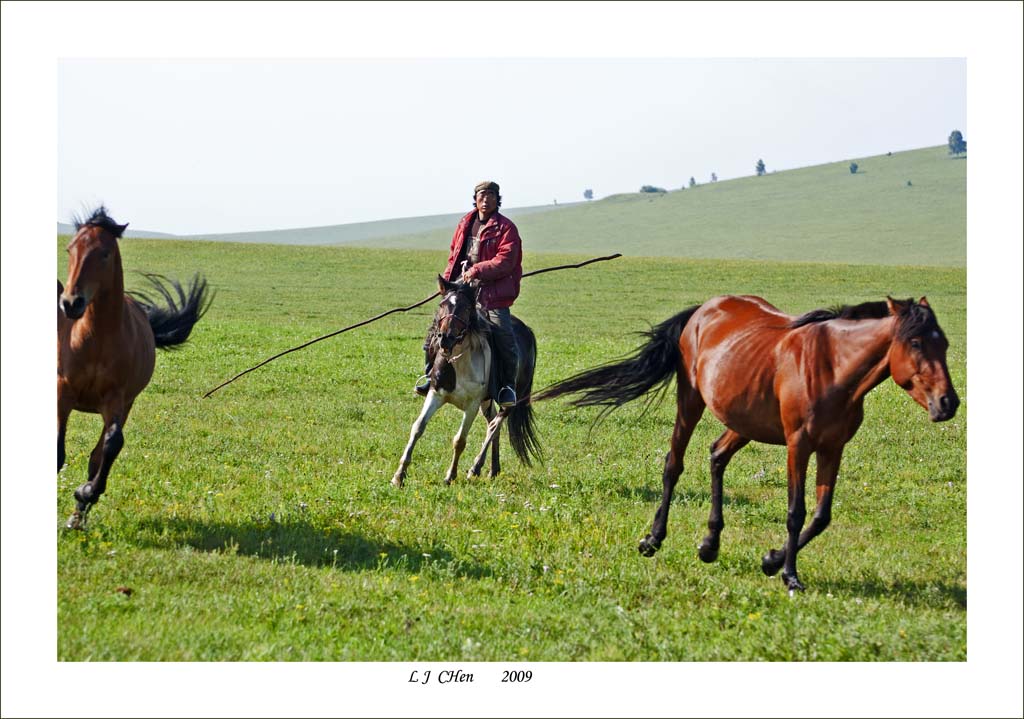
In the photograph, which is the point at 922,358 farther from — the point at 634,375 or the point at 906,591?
the point at 634,375

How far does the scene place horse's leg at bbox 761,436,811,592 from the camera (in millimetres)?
7215

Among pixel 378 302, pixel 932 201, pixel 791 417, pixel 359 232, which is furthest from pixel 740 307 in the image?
pixel 359 232

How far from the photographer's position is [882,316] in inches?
287

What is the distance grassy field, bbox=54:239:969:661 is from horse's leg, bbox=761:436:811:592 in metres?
0.24

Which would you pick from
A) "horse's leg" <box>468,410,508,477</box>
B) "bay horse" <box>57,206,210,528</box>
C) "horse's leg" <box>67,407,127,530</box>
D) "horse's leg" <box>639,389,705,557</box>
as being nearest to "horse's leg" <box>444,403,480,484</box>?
"horse's leg" <box>468,410,508,477</box>

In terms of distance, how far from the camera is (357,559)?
25.7 feet

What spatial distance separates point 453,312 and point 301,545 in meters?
3.07

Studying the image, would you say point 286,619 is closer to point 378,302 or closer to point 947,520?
point 947,520

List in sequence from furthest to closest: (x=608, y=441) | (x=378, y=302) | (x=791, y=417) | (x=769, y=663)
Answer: (x=378, y=302) → (x=608, y=441) → (x=791, y=417) → (x=769, y=663)

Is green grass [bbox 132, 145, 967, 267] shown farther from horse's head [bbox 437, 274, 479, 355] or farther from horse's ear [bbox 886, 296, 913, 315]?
horse's ear [bbox 886, 296, 913, 315]

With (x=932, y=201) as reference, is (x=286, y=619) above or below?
below

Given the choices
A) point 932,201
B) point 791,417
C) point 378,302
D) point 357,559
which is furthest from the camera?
point 932,201

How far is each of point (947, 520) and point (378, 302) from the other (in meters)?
29.3

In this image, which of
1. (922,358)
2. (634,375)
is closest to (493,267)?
(634,375)
